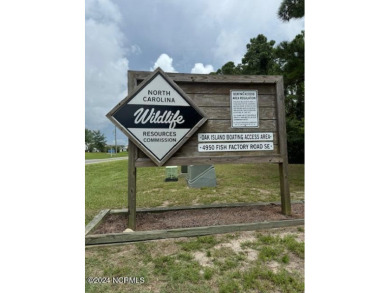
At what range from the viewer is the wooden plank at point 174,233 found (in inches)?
98.0

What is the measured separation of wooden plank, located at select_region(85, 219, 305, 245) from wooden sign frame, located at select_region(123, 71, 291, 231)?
316mm

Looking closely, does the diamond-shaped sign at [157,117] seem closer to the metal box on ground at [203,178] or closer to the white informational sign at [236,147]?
the white informational sign at [236,147]

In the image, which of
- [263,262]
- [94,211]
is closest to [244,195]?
[263,262]

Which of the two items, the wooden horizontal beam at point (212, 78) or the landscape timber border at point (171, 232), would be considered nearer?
the landscape timber border at point (171, 232)

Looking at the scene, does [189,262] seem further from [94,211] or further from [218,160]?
[94,211]

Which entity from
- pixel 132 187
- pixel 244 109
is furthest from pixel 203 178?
pixel 132 187

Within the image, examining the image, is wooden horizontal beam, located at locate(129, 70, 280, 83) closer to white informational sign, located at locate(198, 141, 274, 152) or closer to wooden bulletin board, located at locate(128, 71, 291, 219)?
wooden bulletin board, located at locate(128, 71, 291, 219)

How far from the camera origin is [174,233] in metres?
2.60

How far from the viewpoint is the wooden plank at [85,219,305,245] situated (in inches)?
98.0

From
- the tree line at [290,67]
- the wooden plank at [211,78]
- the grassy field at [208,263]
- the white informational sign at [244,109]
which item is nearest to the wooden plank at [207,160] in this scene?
the white informational sign at [244,109]

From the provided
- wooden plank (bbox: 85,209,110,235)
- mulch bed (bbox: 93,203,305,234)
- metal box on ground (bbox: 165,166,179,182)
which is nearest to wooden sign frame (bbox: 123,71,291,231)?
mulch bed (bbox: 93,203,305,234)

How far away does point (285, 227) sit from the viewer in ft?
9.38

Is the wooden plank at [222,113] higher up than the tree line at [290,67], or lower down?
lower down

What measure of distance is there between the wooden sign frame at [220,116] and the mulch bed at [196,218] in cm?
25
